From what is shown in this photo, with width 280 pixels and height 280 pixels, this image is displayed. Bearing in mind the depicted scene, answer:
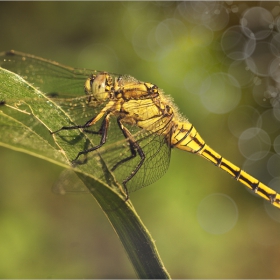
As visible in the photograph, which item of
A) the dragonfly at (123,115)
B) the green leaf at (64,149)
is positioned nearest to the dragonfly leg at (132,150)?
the dragonfly at (123,115)

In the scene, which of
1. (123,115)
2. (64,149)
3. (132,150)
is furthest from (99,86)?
(64,149)

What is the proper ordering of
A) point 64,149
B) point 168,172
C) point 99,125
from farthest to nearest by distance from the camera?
point 168,172 → point 99,125 → point 64,149

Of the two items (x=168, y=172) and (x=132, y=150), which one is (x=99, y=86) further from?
(x=168, y=172)

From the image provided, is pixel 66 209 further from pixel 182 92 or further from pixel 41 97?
pixel 41 97

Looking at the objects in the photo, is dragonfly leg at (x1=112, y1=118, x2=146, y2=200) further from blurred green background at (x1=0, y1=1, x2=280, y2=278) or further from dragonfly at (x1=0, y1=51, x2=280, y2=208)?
blurred green background at (x1=0, y1=1, x2=280, y2=278)

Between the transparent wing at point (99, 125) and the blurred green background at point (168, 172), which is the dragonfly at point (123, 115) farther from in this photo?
the blurred green background at point (168, 172)

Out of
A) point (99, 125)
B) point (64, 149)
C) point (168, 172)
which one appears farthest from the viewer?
point (168, 172)
